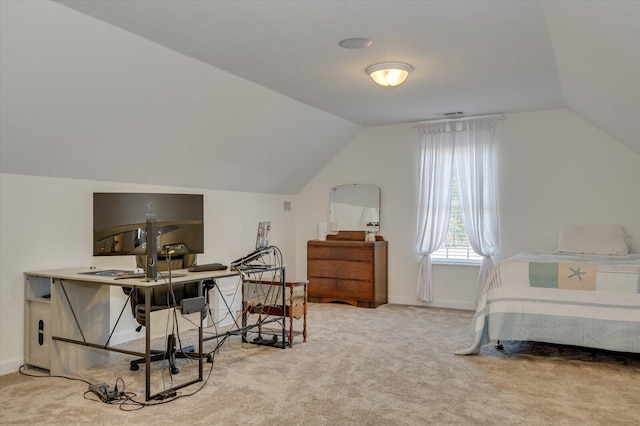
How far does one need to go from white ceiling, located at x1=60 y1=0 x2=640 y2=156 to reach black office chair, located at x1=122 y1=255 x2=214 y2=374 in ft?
5.40

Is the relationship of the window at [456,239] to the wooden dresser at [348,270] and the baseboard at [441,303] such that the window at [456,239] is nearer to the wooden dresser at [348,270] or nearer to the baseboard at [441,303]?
the baseboard at [441,303]

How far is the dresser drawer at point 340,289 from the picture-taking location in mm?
6223

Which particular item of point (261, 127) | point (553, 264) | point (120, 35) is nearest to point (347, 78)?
point (261, 127)

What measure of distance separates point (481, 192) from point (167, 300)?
13.0 feet

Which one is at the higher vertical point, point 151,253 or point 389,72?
point 389,72

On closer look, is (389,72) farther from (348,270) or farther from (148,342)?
(348,270)

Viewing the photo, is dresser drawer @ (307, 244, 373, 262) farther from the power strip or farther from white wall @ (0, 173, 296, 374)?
the power strip

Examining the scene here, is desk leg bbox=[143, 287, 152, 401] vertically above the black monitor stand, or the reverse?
the black monitor stand

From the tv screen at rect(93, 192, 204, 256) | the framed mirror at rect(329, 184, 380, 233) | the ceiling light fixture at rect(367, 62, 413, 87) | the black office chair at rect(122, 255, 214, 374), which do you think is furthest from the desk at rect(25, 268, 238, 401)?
the framed mirror at rect(329, 184, 380, 233)

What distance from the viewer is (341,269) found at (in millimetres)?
6391

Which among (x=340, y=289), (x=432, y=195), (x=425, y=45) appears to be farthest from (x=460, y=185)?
(x=425, y=45)

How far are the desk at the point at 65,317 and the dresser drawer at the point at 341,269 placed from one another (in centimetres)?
268

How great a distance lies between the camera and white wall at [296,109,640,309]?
18.0 ft

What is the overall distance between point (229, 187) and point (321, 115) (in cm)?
139
